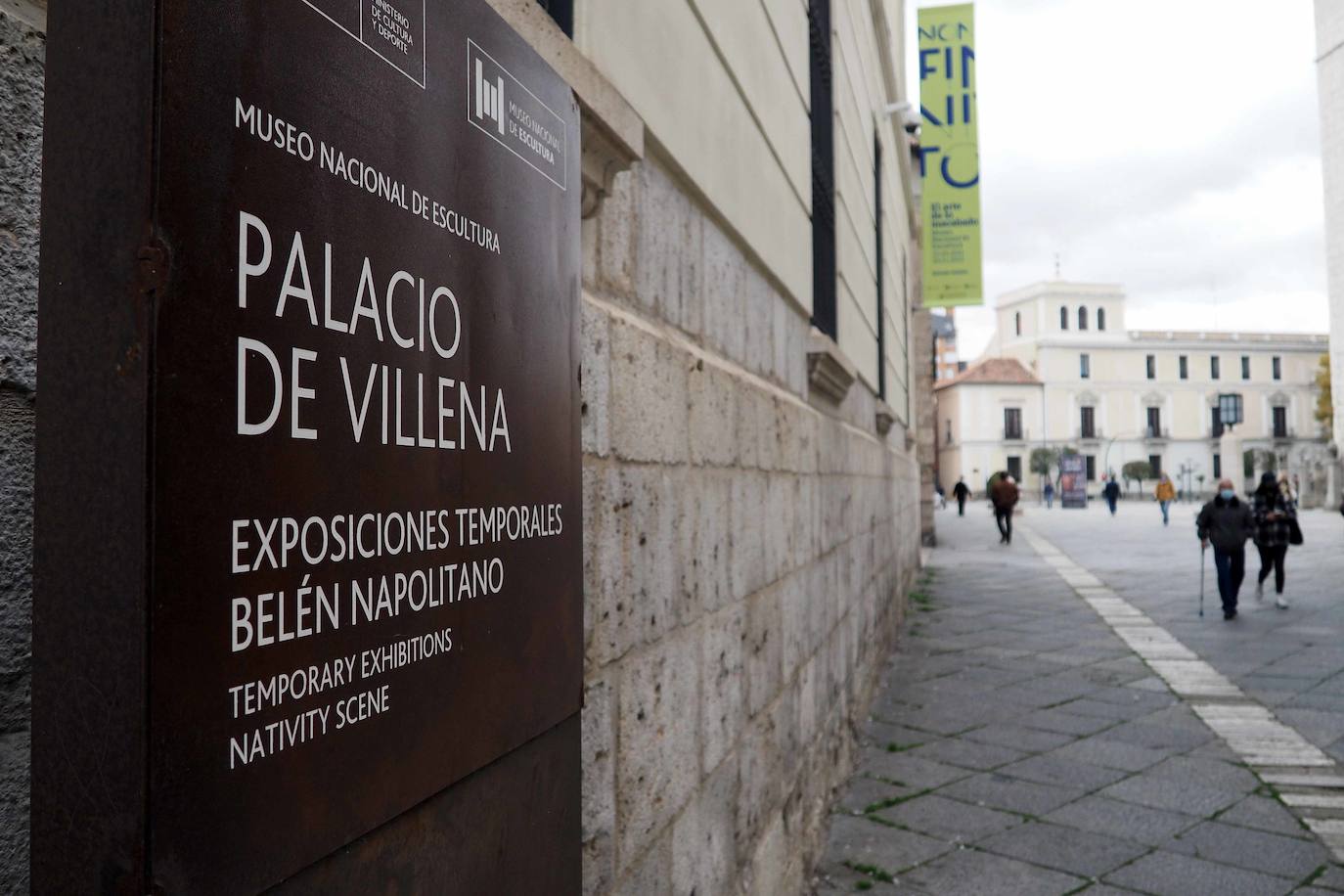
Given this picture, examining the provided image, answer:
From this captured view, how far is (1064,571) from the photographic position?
1380 centimetres

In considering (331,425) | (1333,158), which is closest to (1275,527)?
(331,425)

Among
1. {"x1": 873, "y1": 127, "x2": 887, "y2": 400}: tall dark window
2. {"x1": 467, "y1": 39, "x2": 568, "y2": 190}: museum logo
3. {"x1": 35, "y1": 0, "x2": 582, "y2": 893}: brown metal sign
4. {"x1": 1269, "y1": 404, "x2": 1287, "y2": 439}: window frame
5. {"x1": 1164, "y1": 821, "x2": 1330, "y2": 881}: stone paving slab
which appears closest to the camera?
{"x1": 35, "y1": 0, "x2": 582, "y2": 893}: brown metal sign

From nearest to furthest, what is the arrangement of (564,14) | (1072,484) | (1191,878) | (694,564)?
(564,14), (694,564), (1191,878), (1072,484)

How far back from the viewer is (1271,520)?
9.77m

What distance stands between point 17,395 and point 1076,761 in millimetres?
5021

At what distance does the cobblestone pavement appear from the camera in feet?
11.8

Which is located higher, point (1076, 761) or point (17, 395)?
point (17, 395)

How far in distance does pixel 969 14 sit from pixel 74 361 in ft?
38.4

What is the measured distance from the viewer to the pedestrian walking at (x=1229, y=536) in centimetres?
912

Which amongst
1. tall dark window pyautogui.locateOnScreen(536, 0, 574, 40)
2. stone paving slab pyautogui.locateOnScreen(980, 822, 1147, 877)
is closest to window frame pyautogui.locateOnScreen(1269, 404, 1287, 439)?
stone paving slab pyautogui.locateOnScreen(980, 822, 1147, 877)

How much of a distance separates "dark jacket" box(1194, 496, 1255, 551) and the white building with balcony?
185ft

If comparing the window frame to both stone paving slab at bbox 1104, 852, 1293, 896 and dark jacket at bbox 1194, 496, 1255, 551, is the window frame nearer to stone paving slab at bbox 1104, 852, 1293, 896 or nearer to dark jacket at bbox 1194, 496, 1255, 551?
dark jacket at bbox 1194, 496, 1255, 551

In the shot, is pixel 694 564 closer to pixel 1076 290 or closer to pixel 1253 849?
pixel 1253 849

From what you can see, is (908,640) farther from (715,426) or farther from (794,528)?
(715,426)
